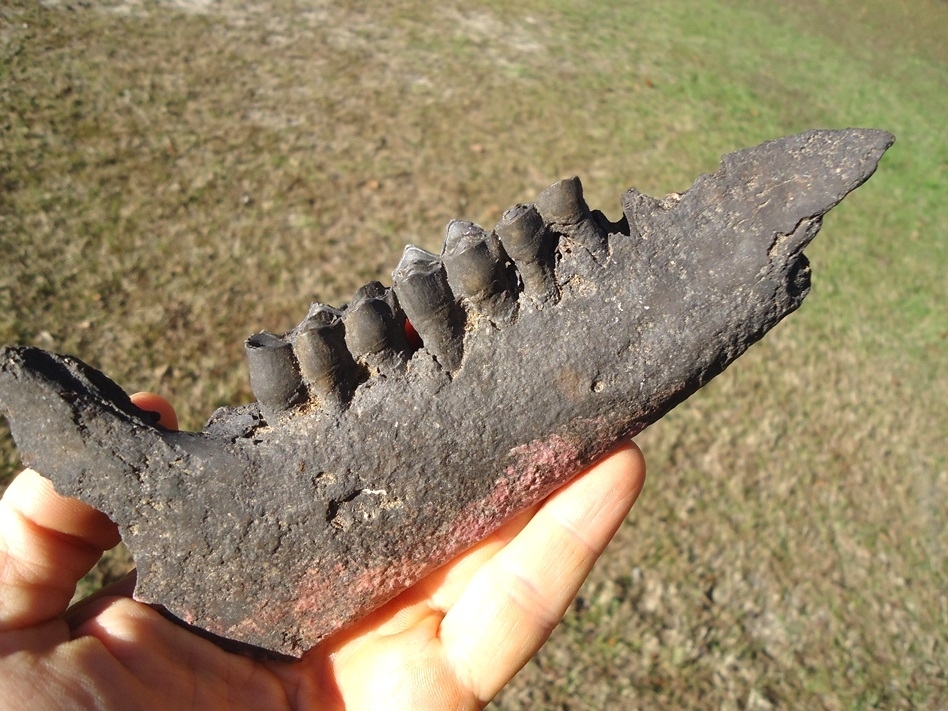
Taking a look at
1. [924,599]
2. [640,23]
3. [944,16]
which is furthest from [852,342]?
[944,16]

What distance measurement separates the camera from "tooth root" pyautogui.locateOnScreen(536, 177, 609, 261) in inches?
69.9

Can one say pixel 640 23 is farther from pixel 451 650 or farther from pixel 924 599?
pixel 451 650

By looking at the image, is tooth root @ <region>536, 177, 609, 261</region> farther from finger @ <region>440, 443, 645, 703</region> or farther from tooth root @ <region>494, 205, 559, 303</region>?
finger @ <region>440, 443, 645, 703</region>

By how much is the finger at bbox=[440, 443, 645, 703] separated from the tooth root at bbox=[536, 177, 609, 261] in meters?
0.65

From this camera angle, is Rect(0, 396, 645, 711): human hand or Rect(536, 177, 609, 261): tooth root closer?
Rect(536, 177, 609, 261): tooth root

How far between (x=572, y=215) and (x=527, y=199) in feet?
12.5

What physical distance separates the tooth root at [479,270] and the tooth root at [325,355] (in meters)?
0.31

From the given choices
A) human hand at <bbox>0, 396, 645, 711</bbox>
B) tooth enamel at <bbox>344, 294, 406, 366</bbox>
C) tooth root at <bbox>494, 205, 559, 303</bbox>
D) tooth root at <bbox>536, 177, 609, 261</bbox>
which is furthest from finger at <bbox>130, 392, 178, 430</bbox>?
tooth root at <bbox>536, 177, 609, 261</bbox>

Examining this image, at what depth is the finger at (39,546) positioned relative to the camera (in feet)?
6.26

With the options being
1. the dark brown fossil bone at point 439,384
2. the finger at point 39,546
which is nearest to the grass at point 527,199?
the finger at point 39,546

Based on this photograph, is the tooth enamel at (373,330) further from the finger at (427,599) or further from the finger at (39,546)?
the finger at (39,546)

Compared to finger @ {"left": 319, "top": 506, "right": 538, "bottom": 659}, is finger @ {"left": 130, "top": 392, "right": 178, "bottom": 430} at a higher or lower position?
higher

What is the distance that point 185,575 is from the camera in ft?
6.37

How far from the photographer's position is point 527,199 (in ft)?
18.1
